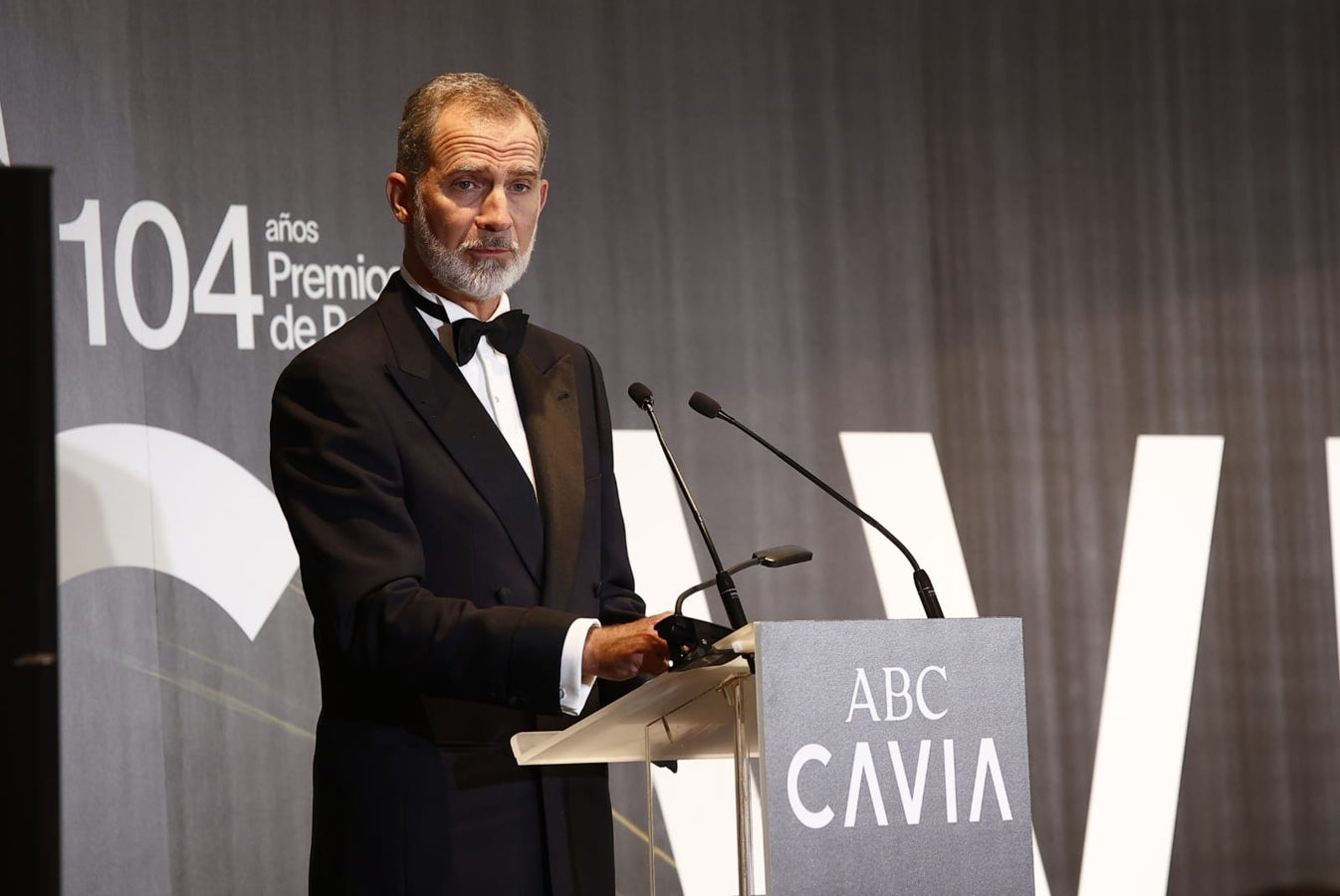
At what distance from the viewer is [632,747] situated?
2328 mm

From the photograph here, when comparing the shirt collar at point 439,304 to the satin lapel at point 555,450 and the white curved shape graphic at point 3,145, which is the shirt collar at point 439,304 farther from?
the white curved shape graphic at point 3,145

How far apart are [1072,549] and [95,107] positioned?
9.86 feet

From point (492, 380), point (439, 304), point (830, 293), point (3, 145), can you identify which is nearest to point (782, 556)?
point (492, 380)

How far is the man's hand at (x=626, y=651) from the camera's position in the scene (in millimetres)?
2117

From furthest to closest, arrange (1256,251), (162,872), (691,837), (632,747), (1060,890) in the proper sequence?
(1256,251) → (1060,890) → (691,837) → (162,872) → (632,747)

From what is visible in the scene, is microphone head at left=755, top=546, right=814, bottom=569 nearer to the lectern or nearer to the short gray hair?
the lectern

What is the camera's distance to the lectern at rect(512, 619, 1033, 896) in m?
2.01

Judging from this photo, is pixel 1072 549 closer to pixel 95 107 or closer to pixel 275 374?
pixel 275 374

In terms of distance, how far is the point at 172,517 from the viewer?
3922mm

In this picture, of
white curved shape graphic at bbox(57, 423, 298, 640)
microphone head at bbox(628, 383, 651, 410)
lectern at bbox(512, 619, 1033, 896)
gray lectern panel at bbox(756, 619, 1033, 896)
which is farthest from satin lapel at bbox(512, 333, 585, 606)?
white curved shape graphic at bbox(57, 423, 298, 640)

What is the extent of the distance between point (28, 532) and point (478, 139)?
151 cm

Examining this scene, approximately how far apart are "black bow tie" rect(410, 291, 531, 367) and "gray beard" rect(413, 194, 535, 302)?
4cm

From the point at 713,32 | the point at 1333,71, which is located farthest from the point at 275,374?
the point at 1333,71

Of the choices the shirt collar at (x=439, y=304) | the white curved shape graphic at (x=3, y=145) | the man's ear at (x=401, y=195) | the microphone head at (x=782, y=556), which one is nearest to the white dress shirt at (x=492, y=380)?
the shirt collar at (x=439, y=304)
